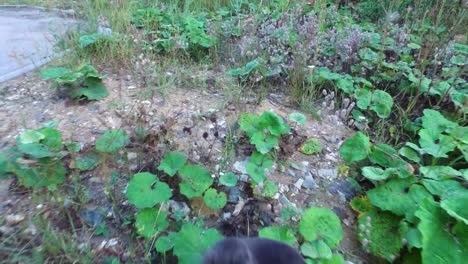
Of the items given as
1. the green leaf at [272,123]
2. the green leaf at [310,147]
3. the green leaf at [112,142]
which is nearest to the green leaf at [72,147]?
the green leaf at [112,142]

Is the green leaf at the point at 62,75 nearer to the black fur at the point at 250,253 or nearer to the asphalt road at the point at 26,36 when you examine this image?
the asphalt road at the point at 26,36

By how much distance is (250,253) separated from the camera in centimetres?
84

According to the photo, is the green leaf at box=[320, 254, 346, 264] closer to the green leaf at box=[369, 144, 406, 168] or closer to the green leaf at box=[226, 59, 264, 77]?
the green leaf at box=[369, 144, 406, 168]

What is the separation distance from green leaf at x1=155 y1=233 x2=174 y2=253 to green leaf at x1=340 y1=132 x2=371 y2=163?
3.21 feet

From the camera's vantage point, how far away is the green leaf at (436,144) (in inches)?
74.7

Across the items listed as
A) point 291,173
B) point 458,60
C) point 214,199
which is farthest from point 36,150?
point 458,60

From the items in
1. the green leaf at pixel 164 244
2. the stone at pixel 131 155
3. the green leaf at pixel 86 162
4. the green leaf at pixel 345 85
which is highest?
the green leaf at pixel 345 85

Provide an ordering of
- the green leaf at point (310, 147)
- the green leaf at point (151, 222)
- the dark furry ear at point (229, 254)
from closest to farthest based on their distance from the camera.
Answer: the dark furry ear at point (229, 254) → the green leaf at point (151, 222) → the green leaf at point (310, 147)

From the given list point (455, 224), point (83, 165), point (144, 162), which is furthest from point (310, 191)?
point (83, 165)

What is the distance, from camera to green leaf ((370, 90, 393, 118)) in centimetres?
230

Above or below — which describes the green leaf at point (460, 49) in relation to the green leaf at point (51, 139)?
above

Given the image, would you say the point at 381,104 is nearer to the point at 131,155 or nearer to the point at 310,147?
the point at 310,147

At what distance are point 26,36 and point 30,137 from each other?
2145 mm

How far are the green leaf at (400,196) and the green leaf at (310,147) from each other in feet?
1.45
